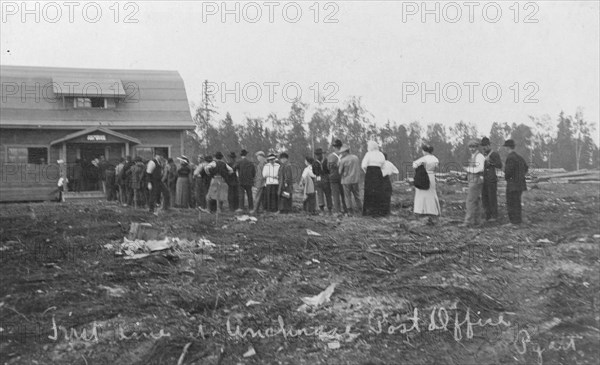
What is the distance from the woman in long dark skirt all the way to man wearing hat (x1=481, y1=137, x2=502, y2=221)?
6.66 ft

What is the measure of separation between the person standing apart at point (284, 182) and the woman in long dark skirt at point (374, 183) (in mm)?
2113

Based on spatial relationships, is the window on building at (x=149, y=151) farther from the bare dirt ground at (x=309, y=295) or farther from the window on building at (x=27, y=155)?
the bare dirt ground at (x=309, y=295)

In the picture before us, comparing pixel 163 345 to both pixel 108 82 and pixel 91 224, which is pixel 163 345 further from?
pixel 108 82

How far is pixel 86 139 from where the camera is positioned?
21.6m

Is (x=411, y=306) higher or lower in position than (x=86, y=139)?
lower

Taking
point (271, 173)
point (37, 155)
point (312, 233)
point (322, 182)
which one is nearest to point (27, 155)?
point (37, 155)

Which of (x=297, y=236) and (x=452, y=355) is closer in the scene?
(x=452, y=355)

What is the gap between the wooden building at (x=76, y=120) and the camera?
21.3 m

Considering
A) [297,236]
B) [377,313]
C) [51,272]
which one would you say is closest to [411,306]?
[377,313]

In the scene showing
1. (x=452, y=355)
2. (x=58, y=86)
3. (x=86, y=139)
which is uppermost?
(x=58, y=86)

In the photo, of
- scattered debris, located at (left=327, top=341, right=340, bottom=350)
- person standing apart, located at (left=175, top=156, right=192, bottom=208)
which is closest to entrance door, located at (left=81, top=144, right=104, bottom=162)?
person standing apart, located at (left=175, top=156, right=192, bottom=208)

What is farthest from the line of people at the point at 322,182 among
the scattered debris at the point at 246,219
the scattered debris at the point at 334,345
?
the scattered debris at the point at 334,345

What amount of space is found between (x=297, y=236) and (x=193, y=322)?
3.83 meters

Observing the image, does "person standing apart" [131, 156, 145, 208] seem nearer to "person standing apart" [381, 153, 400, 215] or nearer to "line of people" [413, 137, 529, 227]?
"person standing apart" [381, 153, 400, 215]
